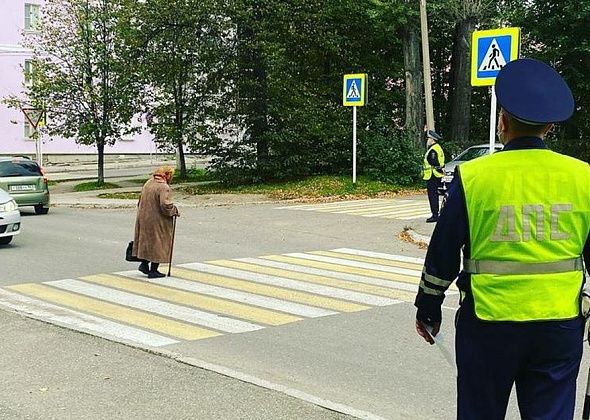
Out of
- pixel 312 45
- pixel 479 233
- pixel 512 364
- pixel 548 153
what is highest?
pixel 312 45

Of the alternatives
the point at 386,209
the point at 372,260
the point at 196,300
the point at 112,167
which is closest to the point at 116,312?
the point at 196,300

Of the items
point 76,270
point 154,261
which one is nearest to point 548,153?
point 154,261

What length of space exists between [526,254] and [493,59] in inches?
341

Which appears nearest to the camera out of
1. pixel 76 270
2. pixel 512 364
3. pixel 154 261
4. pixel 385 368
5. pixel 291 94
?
pixel 512 364

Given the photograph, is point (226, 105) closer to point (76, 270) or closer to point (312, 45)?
point (312, 45)

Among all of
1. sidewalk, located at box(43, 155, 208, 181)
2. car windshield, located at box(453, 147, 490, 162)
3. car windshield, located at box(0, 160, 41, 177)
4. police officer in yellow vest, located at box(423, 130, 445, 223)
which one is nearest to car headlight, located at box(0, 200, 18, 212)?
car windshield, located at box(0, 160, 41, 177)

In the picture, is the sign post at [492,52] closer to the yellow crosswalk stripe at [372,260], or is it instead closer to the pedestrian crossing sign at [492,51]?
the pedestrian crossing sign at [492,51]

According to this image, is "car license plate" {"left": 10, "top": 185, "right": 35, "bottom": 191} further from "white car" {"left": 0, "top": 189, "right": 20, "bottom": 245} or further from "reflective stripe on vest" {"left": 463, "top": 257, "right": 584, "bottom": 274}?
"reflective stripe on vest" {"left": 463, "top": 257, "right": 584, "bottom": 274}

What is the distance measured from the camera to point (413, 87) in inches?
1096

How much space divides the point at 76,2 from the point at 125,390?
84.1 feet

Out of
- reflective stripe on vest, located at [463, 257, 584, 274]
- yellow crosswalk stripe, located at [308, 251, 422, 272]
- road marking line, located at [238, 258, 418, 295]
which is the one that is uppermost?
reflective stripe on vest, located at [463, 257, 584, 274]

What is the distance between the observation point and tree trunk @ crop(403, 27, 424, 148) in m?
27.5

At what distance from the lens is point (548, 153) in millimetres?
3107

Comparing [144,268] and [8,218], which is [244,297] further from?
[8,218]
